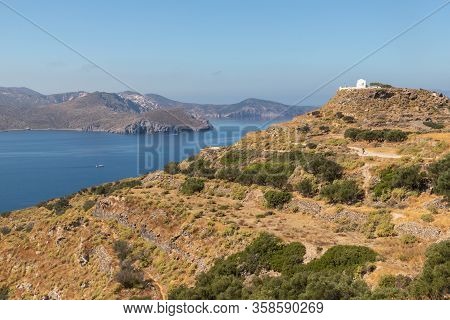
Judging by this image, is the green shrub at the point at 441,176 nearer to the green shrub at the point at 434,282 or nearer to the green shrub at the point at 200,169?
the green shrub at the point at 434,282

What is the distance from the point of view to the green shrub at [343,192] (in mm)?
30500

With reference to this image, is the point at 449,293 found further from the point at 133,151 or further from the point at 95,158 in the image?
the point at 133,151

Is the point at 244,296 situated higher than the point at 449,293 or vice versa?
the point at 449,293

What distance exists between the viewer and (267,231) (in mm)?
26062

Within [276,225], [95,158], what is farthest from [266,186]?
[95,158]

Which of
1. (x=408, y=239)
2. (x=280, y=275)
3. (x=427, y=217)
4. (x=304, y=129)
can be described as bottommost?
(x=280, y=275)

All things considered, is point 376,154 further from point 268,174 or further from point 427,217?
point 427,217

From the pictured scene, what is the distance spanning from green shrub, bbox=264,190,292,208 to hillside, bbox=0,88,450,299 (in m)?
0.11

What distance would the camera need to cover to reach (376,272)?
18375mm

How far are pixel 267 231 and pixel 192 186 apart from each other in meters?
15.2

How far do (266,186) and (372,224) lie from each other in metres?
12.8

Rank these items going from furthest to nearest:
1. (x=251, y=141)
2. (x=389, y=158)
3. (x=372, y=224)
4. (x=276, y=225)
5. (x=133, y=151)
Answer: (x=133, y=151) → (x=251, y=141) → (x=389, y=158) → (x=276, y=225) → (x=372, y=224)

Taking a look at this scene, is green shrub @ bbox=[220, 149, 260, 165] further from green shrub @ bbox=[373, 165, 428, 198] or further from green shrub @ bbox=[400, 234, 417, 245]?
green shrub @ bbox=[400, 234, 417, 245]

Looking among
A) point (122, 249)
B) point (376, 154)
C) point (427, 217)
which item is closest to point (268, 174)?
point (376, 154)
